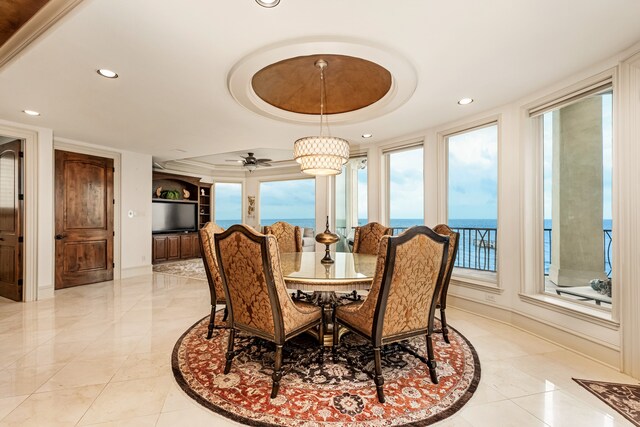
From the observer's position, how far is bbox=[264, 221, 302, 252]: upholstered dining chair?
4227mm


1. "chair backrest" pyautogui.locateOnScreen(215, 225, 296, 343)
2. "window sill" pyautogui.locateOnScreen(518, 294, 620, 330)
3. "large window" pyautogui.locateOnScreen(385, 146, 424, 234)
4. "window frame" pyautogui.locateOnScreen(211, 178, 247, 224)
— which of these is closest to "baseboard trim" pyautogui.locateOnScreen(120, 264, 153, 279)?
"window frame" pyautogui.locateOnScreen(211, 178, 247, 224)

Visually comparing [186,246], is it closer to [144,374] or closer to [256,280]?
[144,374]

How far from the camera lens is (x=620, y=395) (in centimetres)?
195

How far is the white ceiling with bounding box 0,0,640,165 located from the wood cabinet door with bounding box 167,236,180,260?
4.47m

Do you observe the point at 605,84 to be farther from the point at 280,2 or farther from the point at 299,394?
the point at 299,394

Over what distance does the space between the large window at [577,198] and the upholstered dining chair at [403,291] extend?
2.10 meters

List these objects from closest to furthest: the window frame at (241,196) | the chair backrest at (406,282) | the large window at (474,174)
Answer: the chair backrest at (406,282), the large window at (474,174), the window frame at (241,196)

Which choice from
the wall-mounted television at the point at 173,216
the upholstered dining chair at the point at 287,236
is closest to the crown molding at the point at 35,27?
the upholstered dining chair at the point at 287,236

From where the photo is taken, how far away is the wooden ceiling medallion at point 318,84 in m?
2.59

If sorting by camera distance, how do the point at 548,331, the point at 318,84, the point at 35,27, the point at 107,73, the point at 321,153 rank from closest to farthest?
the point at 35,27 → the point at 107,73 → the point at 321,153 → the point at 548,331 → the point at 318,84

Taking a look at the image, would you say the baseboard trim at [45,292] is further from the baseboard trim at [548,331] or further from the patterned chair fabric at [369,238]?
the baseboard trim at [548,331]

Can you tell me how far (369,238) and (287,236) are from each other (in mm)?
1186

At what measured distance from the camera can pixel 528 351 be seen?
2590mm

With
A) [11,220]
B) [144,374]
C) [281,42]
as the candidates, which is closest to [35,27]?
[281,42]
